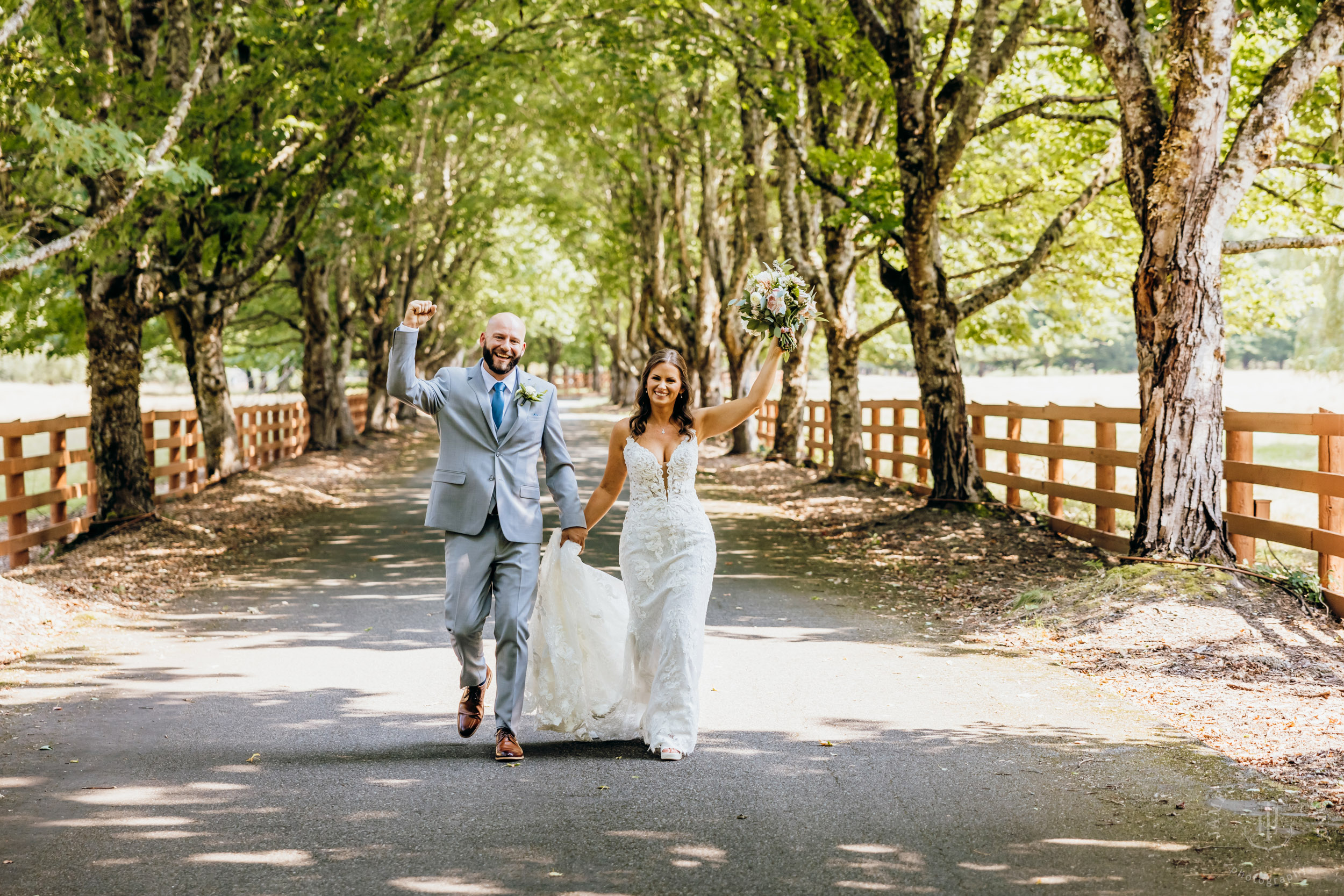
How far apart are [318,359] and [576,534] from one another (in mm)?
21252

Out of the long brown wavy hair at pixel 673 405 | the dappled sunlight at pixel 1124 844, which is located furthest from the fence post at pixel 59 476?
the dappled sunlight at pixel 1124 844

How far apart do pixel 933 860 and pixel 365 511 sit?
13.2m

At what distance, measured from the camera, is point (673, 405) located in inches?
242

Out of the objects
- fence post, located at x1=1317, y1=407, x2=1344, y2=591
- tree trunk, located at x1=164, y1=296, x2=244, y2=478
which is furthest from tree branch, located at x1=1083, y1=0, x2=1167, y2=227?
tree trunk, located at x1=164, y1=296, x2=244, y2=478

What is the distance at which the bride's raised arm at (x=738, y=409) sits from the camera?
19.8 ft

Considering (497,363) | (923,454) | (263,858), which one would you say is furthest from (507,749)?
(923,454)

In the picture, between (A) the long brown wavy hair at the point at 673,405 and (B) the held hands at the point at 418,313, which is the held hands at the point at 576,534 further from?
(B) the held hands at the point at 418,313

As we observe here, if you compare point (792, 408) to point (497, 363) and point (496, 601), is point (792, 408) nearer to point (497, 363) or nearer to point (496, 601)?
point (497, 363)

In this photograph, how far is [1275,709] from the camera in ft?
20.1

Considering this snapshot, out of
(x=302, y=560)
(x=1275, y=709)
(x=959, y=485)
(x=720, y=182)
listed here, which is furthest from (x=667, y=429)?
(x=720, y=182)

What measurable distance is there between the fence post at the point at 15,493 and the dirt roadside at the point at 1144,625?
7385mm

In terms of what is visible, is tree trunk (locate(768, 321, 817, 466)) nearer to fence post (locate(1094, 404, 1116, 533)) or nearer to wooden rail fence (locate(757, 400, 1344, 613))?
wooden rail fence (locate(757, 400, 1344, 613))

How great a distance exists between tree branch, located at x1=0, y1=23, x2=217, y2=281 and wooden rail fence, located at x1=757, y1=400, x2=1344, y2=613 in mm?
8224

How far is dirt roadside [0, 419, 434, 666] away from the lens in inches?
339
